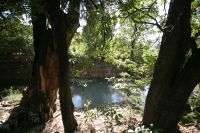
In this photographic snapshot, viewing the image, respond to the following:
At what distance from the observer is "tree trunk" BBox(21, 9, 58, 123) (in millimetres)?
3215

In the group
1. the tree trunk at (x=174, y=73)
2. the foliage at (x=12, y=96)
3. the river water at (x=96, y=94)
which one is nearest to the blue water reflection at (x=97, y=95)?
the river water at (x=96, y=94)

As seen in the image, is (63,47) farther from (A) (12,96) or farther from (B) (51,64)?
(A) (12,96)

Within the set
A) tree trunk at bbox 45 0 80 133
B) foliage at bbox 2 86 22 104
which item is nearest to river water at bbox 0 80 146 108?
foliage at bbox 2 86 22 104

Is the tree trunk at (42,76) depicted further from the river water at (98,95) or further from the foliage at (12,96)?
the river water at (98,95)

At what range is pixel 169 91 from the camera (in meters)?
2.08

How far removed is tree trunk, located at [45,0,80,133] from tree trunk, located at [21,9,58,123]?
73cm

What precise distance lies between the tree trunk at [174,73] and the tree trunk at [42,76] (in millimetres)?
2095

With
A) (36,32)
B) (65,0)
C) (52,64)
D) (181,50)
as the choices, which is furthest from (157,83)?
(36,32)

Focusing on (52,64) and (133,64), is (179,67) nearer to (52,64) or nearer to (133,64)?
(133,64)

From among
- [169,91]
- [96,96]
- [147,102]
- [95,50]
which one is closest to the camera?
[169,91]

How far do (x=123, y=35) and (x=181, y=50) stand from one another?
4.87 ft

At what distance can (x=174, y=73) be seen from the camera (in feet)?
6.97

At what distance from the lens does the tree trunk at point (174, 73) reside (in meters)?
1.98

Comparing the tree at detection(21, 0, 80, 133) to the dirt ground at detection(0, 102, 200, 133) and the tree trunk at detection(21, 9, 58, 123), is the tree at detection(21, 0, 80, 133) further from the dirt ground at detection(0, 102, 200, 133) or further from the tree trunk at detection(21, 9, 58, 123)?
the dirt ground at detection(0, 102, 200, 133)
